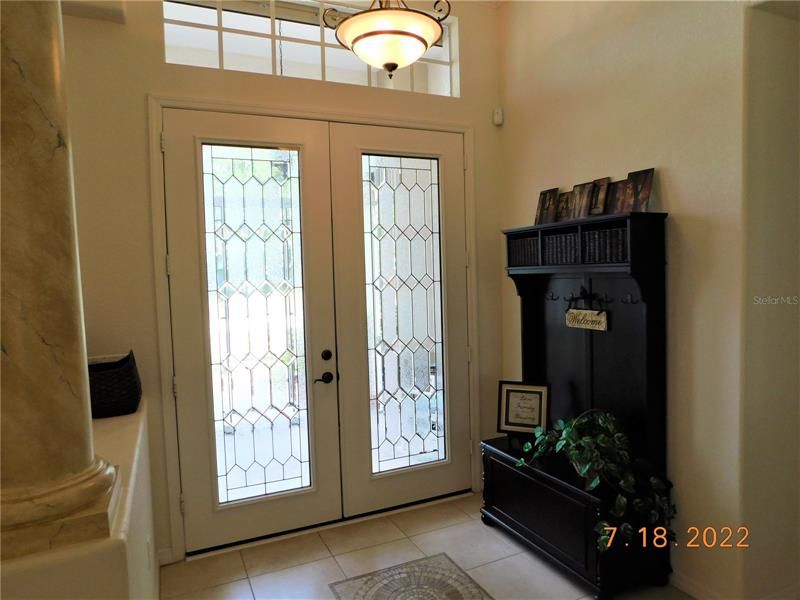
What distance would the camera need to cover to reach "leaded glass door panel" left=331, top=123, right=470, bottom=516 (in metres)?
3.06

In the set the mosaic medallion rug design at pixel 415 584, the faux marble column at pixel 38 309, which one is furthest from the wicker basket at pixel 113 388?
the mosaic medallion rug design at pixel 415 584

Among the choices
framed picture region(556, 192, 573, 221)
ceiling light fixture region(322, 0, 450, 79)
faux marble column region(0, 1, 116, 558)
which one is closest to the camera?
faux marble column region(0, 1, 116, 558)

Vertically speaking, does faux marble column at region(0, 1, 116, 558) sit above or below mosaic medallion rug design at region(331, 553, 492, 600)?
above

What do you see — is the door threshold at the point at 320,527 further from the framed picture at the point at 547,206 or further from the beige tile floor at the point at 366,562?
the framed picture at the point at 547,206

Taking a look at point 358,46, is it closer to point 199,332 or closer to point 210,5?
point 210,5

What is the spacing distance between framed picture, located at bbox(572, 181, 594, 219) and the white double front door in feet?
2.48

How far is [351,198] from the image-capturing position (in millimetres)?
3039

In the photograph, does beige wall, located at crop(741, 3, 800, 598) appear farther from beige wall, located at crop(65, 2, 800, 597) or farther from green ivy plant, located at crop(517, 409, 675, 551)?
green ivy plant, located at crop(517, 409, 675, 551)

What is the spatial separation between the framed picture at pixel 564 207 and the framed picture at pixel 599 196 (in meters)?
0.17

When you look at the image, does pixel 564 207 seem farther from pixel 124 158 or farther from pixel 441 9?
pixel 124 158

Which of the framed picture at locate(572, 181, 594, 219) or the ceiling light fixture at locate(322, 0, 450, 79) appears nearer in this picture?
the ceiling light fixture at locate(322, 0, 450, 79)

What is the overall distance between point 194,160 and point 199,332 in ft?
2.93
